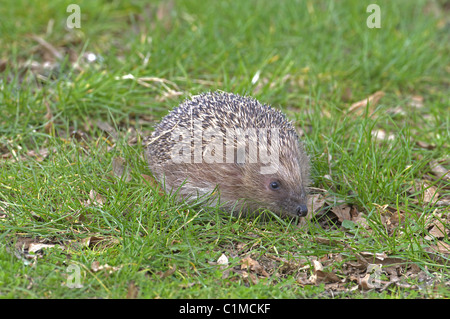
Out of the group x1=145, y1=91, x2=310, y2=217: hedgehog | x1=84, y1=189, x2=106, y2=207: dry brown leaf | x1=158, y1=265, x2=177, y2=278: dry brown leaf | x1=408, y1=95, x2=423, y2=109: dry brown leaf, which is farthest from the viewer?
x1=408, y1=95, x2=423, y2=109: dry brown leaf

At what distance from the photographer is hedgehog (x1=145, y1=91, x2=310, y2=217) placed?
6.59 metres

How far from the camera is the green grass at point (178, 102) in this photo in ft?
18.4

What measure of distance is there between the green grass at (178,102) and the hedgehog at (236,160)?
0.88ft

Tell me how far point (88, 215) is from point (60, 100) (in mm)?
2622

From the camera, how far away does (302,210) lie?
6.36m

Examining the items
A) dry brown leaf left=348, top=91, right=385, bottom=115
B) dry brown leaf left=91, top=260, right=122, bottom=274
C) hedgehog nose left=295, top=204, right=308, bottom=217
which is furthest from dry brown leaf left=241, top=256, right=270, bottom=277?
dry brown leaf left=348, top=91, right=385, bottom=115

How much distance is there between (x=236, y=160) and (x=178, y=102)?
6.94 feet

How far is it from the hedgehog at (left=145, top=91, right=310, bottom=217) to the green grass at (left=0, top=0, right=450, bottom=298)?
27cm

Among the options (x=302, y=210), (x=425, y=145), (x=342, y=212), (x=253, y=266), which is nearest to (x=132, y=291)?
(x=253, y=266)

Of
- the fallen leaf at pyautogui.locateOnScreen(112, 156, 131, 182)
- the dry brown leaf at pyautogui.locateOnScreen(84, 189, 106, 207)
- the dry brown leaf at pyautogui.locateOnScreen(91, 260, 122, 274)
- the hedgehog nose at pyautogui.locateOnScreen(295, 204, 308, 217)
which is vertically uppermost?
the fallen leaf at pyautogui.locateOnScreen(112, 156, 131, 182)

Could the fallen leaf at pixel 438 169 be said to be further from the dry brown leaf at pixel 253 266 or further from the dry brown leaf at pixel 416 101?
the dry brown leaf at pixel 253 266

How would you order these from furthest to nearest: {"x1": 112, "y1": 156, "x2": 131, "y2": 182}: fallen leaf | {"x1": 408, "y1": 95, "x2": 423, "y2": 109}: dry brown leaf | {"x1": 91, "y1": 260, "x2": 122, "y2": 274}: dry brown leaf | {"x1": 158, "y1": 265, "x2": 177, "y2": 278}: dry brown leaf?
{"x1": 408, "y1": 95, "x2": 423, "y2": 109}: dry brown leaf, {"x1": 112, "y1": 156, "x2": 131, "y2": 182}: fallen leaf, {"x1": 158, "y1": 265, "x2": 177, "y2": 278}: dry brown leaf, {"x1": 91, "y1": 260, "x2": 122, "y2": 274}: dry brown leaf

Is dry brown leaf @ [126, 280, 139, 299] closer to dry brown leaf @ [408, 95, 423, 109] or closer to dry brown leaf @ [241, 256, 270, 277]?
dry brown leaf @ [241, 256, 270, 277]

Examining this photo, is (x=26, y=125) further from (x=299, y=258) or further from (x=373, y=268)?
(x=373, y=268)
